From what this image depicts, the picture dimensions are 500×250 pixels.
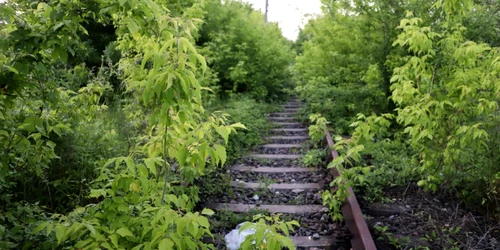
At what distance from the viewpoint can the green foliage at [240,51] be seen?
41.4 ft

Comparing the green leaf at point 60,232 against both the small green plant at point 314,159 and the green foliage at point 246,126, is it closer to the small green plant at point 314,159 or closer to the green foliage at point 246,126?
the green foliage at point 246,126

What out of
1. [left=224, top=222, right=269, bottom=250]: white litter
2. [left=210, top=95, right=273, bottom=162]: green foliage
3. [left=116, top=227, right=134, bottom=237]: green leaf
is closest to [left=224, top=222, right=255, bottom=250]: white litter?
[left=224, top=222, right=269, bottom=250]: white litter

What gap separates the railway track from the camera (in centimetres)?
396

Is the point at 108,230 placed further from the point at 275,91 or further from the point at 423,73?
the point at 275,91

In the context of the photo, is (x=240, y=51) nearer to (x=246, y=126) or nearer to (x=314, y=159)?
(x=246, y=126)

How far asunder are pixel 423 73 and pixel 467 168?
121 centimetres

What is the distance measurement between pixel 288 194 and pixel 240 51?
8480mm

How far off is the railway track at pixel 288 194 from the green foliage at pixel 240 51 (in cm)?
547

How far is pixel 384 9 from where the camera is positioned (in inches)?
337

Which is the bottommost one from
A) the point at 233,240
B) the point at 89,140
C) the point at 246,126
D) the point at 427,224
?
the point at 233,240

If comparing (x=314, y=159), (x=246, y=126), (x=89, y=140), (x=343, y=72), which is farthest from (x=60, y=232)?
(x=343, y=72)

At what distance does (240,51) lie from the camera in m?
12.9

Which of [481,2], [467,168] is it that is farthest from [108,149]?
[481,2]

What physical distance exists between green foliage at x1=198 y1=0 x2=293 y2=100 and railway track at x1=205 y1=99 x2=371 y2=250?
17.9 feet
